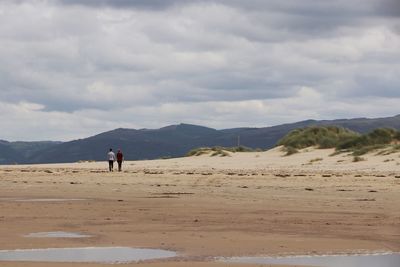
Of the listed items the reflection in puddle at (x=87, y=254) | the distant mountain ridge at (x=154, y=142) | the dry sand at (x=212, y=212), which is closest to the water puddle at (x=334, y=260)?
the dry sand at (x=212, y=212)

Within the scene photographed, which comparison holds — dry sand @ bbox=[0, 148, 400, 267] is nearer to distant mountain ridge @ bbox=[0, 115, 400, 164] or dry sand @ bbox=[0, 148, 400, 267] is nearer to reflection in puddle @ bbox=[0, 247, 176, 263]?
reflection in puddle @ bbox=[0, 247, 176, 263]

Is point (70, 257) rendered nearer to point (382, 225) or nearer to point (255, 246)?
point (255, 246)

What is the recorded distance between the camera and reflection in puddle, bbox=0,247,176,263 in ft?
39.2

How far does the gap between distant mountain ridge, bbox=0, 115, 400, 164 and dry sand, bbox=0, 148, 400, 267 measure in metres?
81.5

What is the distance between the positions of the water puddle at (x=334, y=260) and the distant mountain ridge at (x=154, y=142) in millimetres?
98883

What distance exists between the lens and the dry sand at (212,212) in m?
13.8

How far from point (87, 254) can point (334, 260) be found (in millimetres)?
3351

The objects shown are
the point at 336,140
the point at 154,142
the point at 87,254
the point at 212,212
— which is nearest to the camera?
the point at 87,254

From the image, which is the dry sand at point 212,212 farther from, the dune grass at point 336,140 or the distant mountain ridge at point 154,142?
the distant mountain ridge at point 154,142

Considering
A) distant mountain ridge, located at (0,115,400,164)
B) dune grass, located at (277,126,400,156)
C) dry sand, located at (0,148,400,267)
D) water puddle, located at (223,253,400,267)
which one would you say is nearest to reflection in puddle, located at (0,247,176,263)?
dry sand, located at (0,148,400,267)

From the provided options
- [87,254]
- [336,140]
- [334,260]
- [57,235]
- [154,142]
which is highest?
[154,142]

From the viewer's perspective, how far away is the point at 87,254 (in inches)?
493

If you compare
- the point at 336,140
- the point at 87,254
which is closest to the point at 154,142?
the point at 336,140

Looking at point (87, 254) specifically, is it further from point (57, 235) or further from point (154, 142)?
point (154, 142)
